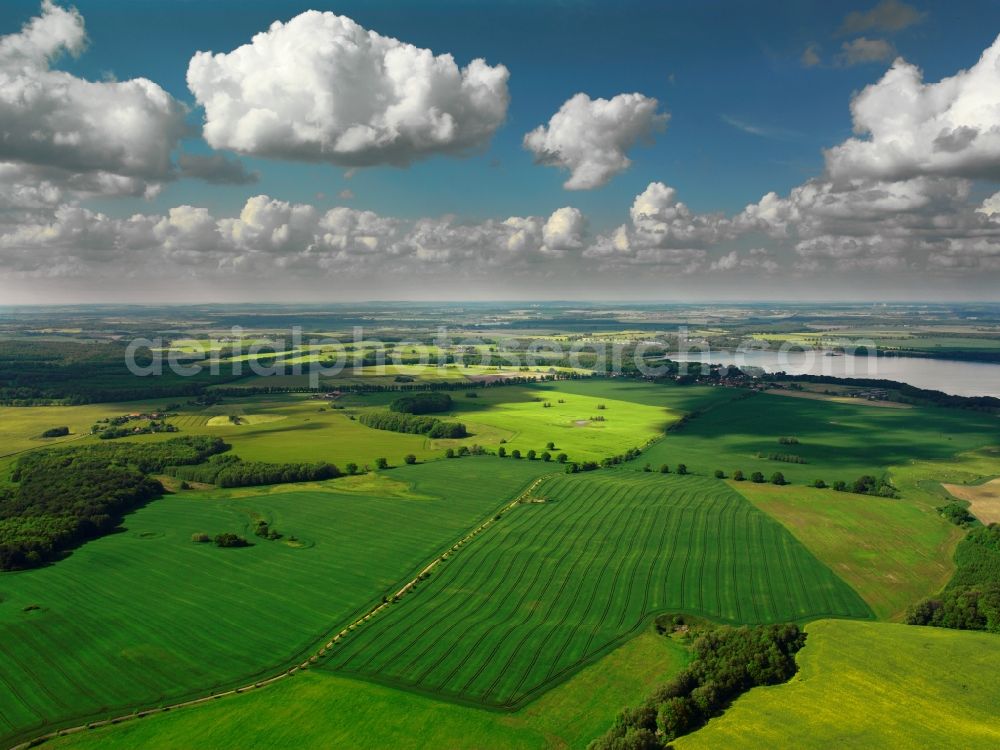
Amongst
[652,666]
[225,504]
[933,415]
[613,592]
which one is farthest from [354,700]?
[933,415]

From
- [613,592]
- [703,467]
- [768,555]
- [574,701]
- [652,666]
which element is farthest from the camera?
[703,467]

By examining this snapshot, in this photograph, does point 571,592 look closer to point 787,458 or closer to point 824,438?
point 787,458

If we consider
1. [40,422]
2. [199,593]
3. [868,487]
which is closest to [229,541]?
[199,593]

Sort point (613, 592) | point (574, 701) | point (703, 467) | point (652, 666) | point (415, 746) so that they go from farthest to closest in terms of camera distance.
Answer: point (703, 467)
point (613, 592)
point (652, 666)
point (574, 701)
point (415, 746)

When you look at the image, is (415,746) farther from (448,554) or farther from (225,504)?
(225,504)

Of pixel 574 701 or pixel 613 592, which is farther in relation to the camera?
pixel 613 592

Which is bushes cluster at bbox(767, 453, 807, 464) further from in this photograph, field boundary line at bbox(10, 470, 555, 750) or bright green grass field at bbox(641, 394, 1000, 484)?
field boundary line at bbox(10, 470, 555, 750)
